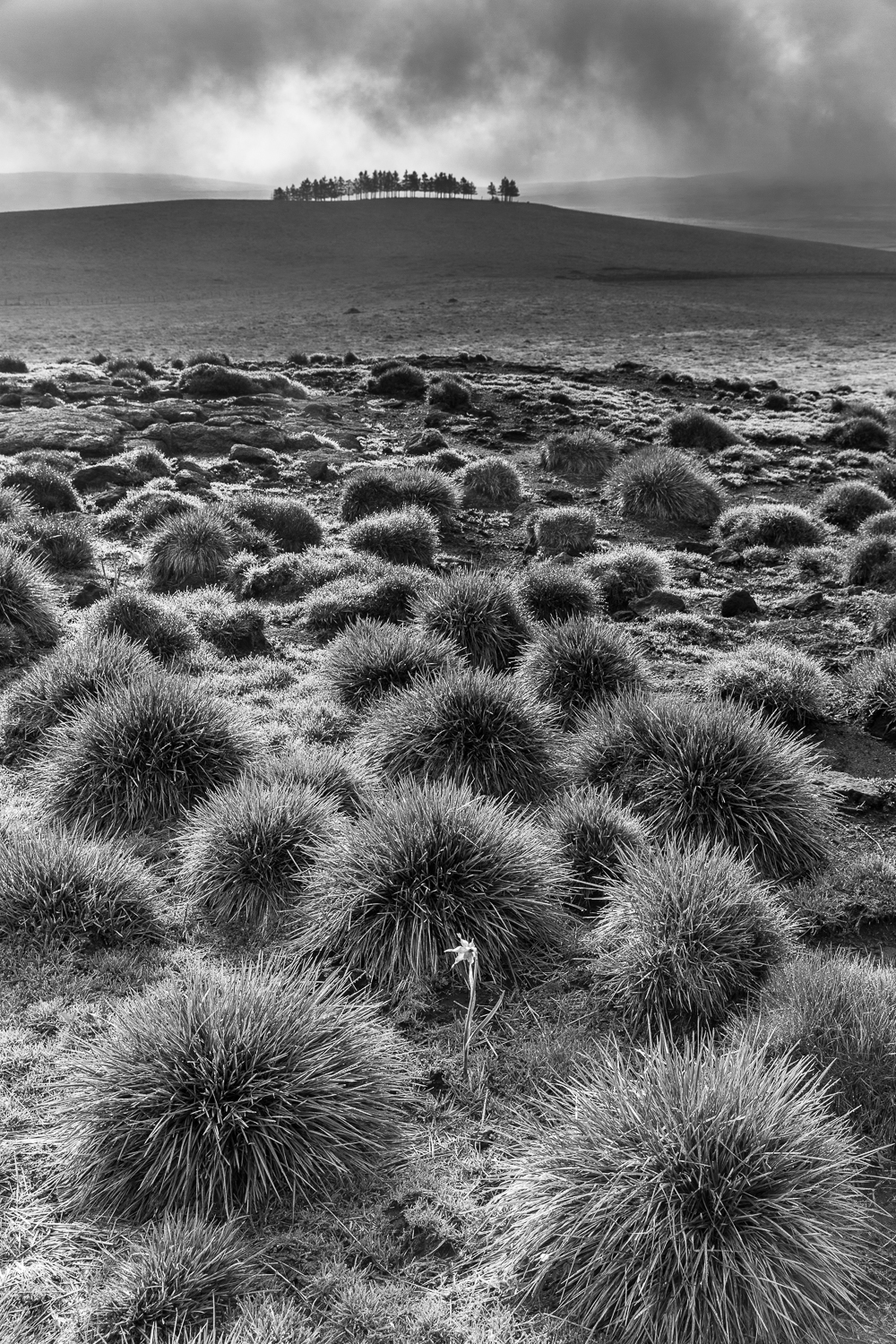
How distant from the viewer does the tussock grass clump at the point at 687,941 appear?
16.8 feet

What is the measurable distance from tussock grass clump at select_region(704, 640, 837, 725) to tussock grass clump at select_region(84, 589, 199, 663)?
201 inches

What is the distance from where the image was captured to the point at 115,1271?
11.7 feet

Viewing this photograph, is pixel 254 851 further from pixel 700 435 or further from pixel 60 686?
pixel 700 435

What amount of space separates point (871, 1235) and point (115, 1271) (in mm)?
2740

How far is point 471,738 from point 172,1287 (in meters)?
4.54

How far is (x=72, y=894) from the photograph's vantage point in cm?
572

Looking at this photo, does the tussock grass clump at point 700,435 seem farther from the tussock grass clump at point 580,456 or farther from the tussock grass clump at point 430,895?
the tussock grass clump at point 430,895

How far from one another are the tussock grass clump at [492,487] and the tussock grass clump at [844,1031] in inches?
496

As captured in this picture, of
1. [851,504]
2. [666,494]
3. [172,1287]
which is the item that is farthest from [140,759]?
[851,504]

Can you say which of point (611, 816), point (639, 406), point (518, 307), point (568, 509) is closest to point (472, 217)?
point (518, 307)

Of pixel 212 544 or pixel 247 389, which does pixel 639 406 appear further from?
pixel 212 544

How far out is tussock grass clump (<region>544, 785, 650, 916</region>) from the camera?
620 centimetres

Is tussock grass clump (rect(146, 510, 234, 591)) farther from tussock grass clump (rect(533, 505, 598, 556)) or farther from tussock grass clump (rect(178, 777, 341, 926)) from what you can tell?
tussock grass clump (rect(178, 777, 341, 926))

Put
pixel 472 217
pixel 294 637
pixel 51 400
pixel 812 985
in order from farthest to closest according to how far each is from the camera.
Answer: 1. pixel 472 217
2. pixel 51 400
3. pixel 294 637
4. pixel 812 985
